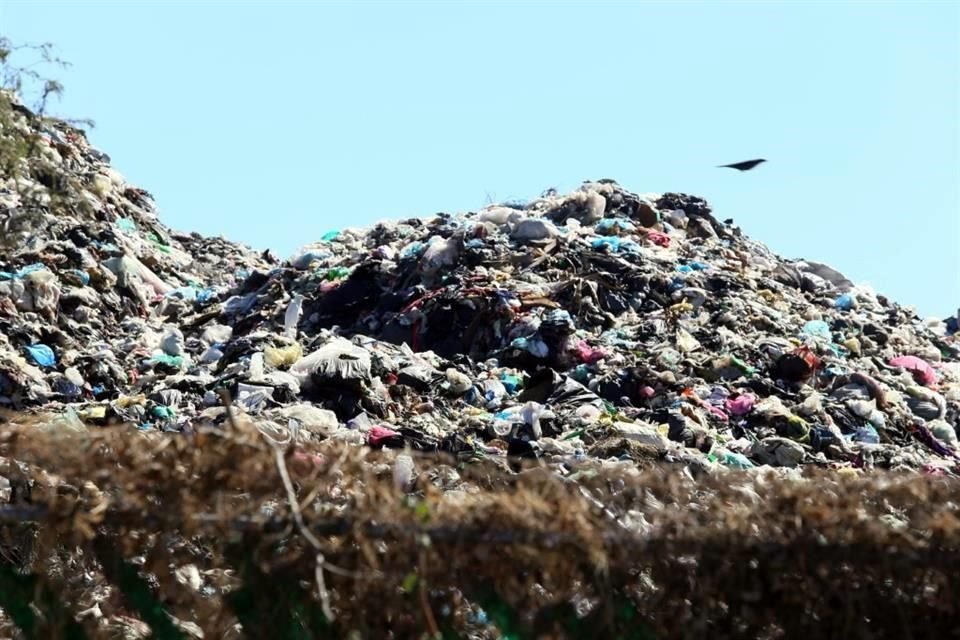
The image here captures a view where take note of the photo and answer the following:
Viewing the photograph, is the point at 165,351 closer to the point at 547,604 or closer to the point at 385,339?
the point at 385,339

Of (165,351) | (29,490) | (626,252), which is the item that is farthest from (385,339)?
(29,490)

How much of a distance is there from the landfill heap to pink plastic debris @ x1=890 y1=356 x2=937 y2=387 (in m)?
0.03

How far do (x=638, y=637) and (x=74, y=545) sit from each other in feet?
3.63

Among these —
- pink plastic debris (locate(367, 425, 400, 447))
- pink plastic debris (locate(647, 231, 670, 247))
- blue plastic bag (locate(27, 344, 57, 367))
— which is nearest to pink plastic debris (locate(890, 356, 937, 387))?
pink plastic debris (locate(647, 231, 670, 247))

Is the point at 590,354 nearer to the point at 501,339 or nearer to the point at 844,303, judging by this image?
the point at 501,339

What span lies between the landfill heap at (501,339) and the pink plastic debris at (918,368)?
3cm

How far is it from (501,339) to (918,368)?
159 inches

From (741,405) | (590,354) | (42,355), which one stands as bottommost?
(741,405)

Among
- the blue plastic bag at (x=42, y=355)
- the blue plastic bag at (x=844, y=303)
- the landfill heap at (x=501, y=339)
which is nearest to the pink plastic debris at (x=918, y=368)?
the landfill heap at (x=501, y=339)

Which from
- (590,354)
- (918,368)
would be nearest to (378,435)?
(590,354)

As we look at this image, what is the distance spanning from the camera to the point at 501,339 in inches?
422

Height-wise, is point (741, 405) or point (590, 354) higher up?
point (590, 354)

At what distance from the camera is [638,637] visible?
218 cm

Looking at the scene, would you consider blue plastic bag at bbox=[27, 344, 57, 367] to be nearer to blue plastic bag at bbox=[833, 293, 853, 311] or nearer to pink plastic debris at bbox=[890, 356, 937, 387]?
pink plastic debris at bbox=[890, 356, 937, 387]
